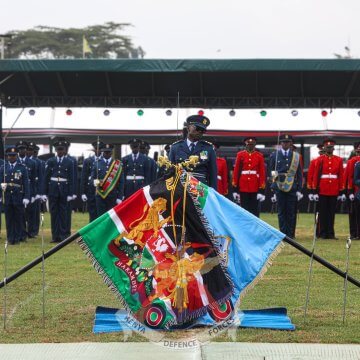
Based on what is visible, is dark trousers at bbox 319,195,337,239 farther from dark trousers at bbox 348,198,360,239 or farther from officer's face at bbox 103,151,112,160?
officer's face at bbox 103,151,112,160

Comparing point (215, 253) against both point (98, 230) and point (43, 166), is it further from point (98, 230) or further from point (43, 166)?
point (43, 166)

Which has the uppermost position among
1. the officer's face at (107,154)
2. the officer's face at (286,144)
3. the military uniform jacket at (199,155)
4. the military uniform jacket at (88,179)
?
the military uniform jacket at (199,155)

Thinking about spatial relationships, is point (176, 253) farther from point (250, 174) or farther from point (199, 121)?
point (250, 174)

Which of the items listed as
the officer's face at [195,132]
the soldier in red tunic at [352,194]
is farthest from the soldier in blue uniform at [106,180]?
the officer's face at [195,132]

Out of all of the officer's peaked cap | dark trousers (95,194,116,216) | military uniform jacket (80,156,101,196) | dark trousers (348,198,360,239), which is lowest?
dark trousers (348,198,360,239)

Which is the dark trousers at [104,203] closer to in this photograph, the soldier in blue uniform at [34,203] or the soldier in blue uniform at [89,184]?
the soldier in blue uniform at [89,184]

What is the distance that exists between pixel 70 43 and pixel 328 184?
62.9 meters

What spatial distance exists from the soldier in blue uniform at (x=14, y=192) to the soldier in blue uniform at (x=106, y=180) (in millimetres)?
1411

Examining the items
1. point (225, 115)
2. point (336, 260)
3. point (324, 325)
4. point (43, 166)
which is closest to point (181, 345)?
point (324, 325)

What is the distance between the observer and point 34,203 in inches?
870

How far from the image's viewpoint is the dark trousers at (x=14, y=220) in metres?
19.8

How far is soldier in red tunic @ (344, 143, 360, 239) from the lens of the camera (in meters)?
20.4

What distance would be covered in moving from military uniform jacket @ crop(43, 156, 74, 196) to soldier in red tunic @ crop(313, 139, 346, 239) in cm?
482

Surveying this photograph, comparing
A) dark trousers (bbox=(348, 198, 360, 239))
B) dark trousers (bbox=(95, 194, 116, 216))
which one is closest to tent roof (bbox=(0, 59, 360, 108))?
dark trousers (bbox=(348, 198, 360, 239))
